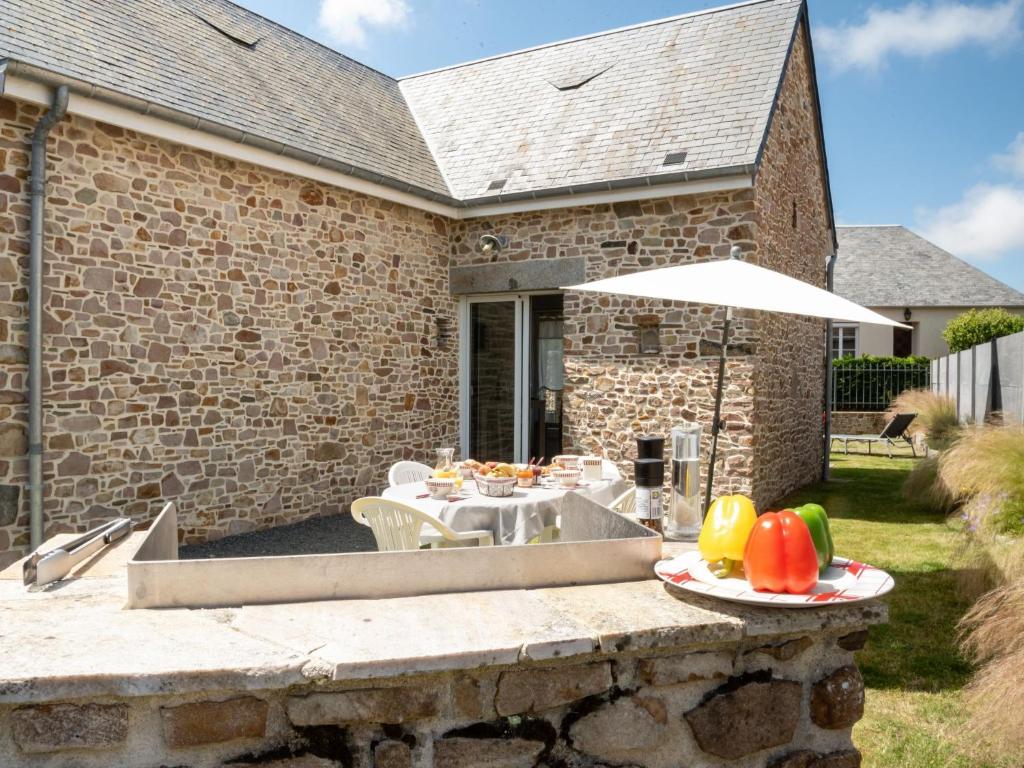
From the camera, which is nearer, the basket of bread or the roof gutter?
the basket of bread

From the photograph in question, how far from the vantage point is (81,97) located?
6230 mm

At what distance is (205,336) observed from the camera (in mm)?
7488

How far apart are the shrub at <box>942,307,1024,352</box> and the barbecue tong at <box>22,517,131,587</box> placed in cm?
2206

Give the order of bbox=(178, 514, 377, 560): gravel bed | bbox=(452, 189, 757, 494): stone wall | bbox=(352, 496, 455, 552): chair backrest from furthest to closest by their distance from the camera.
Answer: bbox=(452, 189, 757, 494): stone wall, bbox=(178, 514, 377, 560): gravel bed, bbox=(352, 496, 455, 552): chair backrest

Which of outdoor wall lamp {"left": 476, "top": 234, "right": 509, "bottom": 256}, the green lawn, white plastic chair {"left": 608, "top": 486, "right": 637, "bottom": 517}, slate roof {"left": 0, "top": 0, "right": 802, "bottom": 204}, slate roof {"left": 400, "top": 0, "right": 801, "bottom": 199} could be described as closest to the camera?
the green lawn

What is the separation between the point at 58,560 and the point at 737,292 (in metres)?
3.67

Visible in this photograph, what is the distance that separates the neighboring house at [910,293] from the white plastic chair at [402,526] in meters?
20.3

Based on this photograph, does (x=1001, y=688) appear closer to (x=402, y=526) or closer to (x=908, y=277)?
(x=402, y=526)

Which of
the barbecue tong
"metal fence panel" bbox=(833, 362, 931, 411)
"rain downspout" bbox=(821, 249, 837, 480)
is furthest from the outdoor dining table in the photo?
"metal fence panel" bbox=(833, 362, 931, 411)

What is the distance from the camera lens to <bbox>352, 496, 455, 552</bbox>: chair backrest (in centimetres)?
468

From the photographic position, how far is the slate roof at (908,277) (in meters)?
23.9

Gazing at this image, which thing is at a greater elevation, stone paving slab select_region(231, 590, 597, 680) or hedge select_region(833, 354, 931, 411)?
hedge select_region(833, 354, 931, 411)

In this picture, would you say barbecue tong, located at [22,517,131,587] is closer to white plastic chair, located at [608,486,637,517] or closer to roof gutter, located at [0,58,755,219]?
white plastic chair, located at [608,486,637,517]

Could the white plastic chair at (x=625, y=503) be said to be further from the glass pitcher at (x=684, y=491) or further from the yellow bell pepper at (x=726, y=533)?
the yellow bell pepper at (x=726, y=533)
